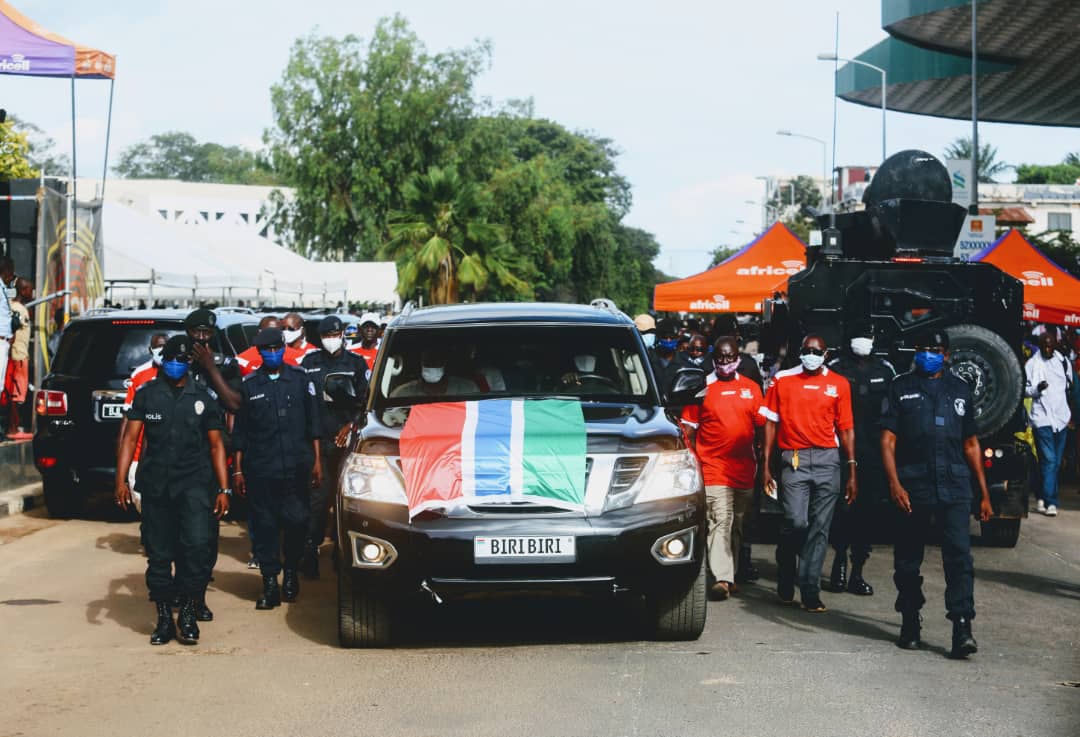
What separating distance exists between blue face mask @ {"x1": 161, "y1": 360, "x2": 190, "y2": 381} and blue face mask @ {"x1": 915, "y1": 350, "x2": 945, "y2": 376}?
4.07m

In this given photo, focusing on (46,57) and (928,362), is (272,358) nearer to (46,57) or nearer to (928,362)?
(928,362)

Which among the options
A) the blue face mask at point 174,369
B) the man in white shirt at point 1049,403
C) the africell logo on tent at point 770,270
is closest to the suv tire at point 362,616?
the blue face mask at point 174,369

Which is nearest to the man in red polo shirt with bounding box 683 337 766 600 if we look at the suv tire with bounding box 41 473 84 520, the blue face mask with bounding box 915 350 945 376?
the blue face mask with bounding box 915 350 945 376

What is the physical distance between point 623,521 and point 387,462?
1.25m

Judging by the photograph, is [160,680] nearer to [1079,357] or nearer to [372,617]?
[372,617]

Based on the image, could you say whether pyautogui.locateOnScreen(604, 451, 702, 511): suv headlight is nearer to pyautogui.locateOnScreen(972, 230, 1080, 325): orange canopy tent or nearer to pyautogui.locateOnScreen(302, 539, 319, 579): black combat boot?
pyautogui.locateOnScreen(302, 539, 319, 579): black combat boot

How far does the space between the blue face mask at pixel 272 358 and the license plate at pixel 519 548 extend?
2539 mm

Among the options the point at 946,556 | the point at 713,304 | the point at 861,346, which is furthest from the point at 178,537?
the point at 713,304

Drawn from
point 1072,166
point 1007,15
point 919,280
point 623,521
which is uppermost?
point 1072,166

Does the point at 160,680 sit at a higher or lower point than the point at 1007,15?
lower

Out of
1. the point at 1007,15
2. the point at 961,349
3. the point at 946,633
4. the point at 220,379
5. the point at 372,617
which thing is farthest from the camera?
the point at 1007,15

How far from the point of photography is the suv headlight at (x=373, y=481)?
8.04 metres

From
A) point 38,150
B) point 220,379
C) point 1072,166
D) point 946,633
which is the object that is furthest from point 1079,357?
point 1072,166

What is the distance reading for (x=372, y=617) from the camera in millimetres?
8438
